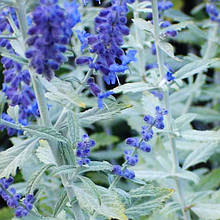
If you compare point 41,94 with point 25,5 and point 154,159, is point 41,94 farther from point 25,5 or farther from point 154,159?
point 154,159

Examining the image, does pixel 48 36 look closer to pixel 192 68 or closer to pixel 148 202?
pixel 148 202

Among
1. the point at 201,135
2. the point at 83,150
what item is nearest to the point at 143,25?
the point at 201,135

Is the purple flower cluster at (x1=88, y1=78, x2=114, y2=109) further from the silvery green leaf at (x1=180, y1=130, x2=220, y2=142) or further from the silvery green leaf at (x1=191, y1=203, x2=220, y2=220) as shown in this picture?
the silvery green leaf at (x1=191, y1=203, x2=220, y2=220)

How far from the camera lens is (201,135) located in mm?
2850

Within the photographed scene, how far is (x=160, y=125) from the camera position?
92.4 inches

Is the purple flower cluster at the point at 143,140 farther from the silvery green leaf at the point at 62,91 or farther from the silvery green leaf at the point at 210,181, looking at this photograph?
the silvery green leaf at the point at 210,181

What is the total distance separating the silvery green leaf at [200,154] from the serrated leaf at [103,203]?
4.41 ft

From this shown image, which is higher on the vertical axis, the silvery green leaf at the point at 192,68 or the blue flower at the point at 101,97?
the blue flower at the point at 101,97

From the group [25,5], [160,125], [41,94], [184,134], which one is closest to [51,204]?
[184,134]

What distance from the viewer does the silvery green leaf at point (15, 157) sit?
1.86 metres

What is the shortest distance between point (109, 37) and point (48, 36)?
1.18 ft

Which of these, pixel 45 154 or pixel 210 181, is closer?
pixel 45 154

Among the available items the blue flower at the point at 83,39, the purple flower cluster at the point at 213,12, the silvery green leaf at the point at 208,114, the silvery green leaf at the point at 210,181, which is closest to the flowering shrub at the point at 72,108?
the blue flower at the point at 83,39

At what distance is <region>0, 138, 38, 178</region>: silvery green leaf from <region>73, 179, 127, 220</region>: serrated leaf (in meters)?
0.29
